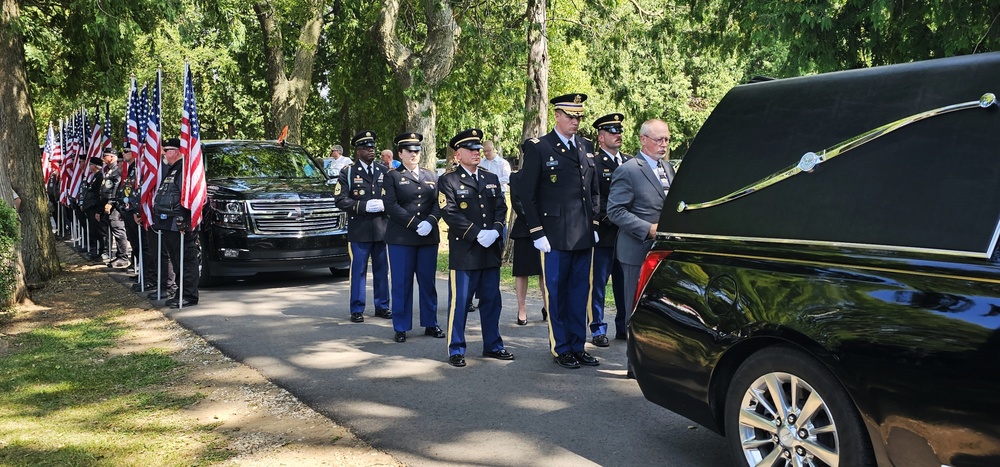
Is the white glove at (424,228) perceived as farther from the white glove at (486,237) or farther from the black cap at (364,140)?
the black cap at (364,140)

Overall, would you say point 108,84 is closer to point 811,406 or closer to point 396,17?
point 396,17

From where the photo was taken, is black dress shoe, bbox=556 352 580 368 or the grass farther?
black dress shoe, bbox=556 352 580 368

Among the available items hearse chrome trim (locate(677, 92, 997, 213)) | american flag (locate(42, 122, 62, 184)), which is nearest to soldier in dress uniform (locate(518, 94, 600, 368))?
hearse chrome trim (locate(677, 92, 997, 213))

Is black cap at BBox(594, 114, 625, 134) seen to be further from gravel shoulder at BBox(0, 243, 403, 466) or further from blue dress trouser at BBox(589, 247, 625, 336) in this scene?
gravel shoulder at BBox(0, 243, 403, 466)

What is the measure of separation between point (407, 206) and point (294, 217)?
4.35 meters

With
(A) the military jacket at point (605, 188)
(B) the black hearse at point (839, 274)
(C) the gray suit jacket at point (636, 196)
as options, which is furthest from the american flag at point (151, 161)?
(B) the black hearse at point (839, 274)

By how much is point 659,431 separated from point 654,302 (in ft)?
3.66

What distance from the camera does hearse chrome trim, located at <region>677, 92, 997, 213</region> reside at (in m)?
3.54

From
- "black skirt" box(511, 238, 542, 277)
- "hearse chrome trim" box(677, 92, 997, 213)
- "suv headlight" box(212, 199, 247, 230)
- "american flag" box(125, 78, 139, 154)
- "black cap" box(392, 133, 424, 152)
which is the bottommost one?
"black skirt" box(511, 238, 542, 277)

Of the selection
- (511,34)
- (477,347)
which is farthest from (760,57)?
(477,347)

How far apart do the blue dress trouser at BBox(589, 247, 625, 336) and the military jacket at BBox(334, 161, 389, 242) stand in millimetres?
2575

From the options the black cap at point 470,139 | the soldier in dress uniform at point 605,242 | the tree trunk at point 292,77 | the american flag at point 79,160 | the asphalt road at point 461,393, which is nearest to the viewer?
the asphalt road at point 461,393

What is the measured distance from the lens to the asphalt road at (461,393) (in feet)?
16.9

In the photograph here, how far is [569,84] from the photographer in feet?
110
